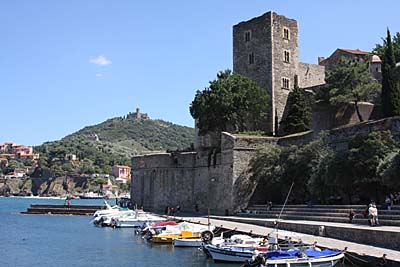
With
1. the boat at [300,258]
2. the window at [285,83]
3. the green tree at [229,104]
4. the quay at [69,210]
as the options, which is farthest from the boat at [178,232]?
the quay at [69,210]

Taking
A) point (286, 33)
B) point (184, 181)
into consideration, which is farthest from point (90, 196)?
point (286, 33)

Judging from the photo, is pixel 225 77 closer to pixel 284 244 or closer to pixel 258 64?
pixel 258 64

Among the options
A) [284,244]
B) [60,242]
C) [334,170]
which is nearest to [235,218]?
[334,170]

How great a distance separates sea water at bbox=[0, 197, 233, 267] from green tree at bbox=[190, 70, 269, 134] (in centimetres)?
1036

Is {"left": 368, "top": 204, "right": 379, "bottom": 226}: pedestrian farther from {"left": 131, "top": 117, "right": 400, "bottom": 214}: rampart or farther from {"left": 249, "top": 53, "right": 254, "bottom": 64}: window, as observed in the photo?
{"left": 249, "top": 53, "right": 254, "bottom": 64}: window

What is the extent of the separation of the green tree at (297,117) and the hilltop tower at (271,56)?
267cm

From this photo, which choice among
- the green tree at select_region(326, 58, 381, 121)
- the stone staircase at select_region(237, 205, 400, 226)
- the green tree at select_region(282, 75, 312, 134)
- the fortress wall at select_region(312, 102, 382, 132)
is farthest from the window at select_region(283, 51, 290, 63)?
the stone staircase at select_region(237, 205, 400, 226)

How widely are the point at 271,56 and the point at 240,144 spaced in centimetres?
1147

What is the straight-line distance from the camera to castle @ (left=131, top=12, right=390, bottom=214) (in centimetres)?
3659

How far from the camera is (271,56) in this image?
4528 cm

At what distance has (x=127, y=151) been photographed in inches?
7707

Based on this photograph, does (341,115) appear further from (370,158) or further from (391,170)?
(391,170)

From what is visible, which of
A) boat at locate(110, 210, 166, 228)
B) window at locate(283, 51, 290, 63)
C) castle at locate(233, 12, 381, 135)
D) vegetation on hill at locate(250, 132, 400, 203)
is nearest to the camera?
Result: vegetation on hill at locate(250, 132, 400, 203)

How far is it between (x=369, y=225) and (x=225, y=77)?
2300cm
